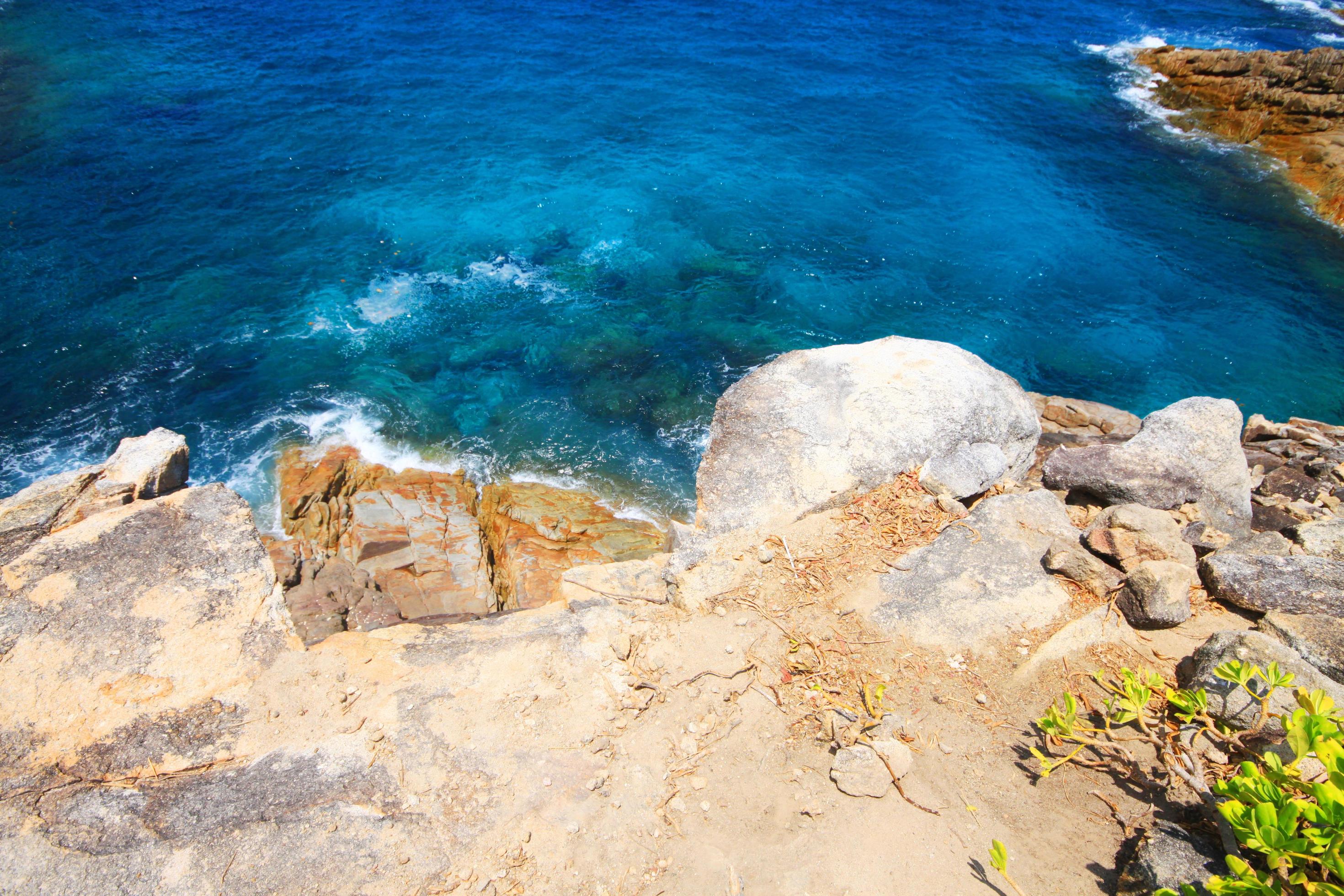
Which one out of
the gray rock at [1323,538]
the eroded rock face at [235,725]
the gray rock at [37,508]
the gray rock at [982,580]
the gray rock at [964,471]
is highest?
the gray rock at [1323,538]

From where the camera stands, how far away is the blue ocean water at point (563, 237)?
470 inches

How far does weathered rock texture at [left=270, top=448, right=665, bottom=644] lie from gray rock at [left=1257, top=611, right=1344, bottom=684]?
6166 millimetres

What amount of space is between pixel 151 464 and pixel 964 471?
781 cm

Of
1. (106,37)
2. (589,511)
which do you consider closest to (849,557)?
(589,511)

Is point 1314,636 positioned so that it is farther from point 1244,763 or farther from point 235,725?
point 235,725

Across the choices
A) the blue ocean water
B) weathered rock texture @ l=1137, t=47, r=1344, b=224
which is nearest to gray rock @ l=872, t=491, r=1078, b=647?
the blue ocean water

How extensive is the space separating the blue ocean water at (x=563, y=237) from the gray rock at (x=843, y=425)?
128 inches

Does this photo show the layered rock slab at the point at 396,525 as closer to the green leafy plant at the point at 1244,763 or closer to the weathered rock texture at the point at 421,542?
the weathered rock texture at the point at 421,542

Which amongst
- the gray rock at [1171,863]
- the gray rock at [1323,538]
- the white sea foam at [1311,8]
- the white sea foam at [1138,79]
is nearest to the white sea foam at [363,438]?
the gray rock at [1171,863]

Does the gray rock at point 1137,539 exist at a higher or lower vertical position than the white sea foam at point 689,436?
higher

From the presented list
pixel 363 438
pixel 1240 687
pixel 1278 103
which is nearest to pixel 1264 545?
pixel 1240 687

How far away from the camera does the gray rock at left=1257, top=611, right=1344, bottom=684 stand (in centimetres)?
467

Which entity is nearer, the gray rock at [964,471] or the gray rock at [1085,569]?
the gray rock at [1085,569]

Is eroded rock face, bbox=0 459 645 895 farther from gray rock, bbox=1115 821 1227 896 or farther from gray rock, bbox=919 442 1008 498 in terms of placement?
gray rock, bbox=919 442 1008 498
